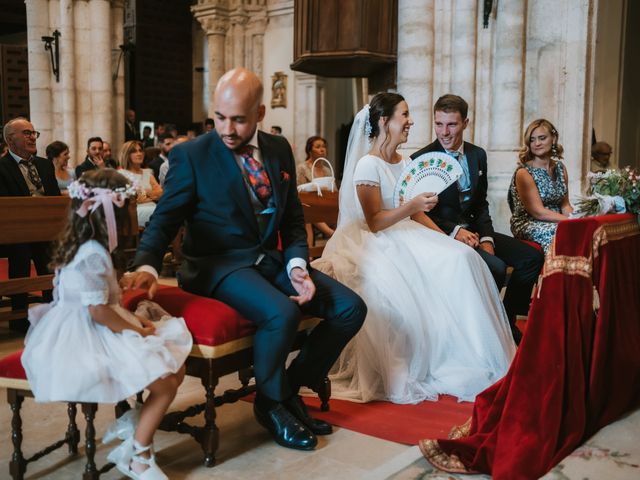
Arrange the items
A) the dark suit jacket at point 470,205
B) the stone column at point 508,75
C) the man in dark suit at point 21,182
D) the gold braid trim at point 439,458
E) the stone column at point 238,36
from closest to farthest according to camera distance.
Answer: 1. the gold braid trim at point 439,458
2. the dark suit jacket at point 470,205
3. the man in dark suit at point 21,182
4. the stone column at point 508,75
5. the stone column at point 238,36

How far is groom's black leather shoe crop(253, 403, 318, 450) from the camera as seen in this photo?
10.4 ft

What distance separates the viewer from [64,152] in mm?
8070

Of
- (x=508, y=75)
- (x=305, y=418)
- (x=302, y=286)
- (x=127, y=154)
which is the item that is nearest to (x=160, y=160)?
(x=127, y=154)

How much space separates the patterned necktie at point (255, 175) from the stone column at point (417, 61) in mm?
4634

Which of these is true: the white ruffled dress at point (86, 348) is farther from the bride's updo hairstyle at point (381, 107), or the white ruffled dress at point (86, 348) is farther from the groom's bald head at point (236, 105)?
the bride's updo hairstyle at point (381, 107)

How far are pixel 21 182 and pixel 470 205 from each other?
3.78m

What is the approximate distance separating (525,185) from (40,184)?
414 centimetres

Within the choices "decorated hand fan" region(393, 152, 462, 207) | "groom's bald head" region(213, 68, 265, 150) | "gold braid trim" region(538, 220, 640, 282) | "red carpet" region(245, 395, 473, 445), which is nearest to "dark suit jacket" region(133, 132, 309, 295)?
"groom's bald head" region(213, 68, 265, 150)

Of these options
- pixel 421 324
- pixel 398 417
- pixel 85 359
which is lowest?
pixel 398 417

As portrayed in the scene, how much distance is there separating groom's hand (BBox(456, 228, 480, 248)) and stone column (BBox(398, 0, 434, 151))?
3.14m

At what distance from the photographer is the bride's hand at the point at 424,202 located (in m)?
4.08

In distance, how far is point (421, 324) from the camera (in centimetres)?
413

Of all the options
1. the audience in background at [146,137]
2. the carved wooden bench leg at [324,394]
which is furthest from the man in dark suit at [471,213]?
the audience in background at [146,137]

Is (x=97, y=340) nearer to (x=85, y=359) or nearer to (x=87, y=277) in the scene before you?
(x=85, y=359)
